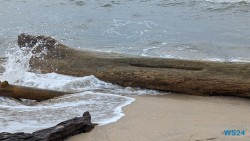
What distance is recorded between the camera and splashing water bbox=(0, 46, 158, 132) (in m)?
4.91

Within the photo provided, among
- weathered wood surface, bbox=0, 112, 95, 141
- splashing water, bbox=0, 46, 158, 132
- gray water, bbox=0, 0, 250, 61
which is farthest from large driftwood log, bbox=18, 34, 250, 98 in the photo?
gray water, bbox=0, 0, 250, 61


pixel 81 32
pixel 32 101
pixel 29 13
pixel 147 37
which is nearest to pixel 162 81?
pixel 32 101

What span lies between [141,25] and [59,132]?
9951mm

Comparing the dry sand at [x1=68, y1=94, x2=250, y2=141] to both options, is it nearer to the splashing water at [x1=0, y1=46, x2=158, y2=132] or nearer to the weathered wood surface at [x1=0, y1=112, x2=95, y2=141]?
the weathered wood surface at [x1=0, y1=112, x2=95, y2=141]

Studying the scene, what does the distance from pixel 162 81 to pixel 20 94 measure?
2.08 m

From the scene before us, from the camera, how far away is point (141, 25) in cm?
1372

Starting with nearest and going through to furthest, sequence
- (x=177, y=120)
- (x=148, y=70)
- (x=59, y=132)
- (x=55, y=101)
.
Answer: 1. (x=59, y=132)
2. (x=177, y=120)
3. (x=55, y=101)
4. (x=148, y=70)

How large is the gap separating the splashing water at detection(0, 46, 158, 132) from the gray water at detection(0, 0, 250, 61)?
3379mm

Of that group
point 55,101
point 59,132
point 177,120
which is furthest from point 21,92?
point 177,120

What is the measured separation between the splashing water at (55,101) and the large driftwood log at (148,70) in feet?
0.46

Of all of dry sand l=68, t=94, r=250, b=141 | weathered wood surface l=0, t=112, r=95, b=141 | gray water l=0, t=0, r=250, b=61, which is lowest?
dry sand l=68, t=94, r=250, b=141

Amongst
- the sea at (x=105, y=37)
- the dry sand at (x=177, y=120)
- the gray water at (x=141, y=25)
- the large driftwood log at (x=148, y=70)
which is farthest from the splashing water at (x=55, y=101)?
the gray water at (x=141, y=25)

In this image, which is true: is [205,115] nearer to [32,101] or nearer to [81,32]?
[32,101]

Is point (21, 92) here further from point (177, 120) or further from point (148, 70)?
point (177, 120)
